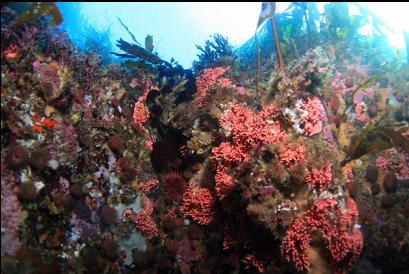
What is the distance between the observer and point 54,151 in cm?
491

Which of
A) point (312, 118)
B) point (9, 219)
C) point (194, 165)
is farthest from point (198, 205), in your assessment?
point (9, 219)

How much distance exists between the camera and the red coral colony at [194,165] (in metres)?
4.39

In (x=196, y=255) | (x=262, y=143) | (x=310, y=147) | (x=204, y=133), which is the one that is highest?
(x=204, y=133)

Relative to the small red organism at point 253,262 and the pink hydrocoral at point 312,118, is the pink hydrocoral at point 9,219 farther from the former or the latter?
the pink hydrocoral at point 312,118

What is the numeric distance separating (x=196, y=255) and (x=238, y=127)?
112 inches

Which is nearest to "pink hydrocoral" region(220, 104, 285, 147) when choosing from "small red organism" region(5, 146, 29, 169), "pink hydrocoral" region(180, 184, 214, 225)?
"pink hydrocoral" region(180, 184, 214, 225)

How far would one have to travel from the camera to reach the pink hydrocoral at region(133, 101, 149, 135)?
6.49m

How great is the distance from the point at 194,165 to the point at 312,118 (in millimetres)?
2654

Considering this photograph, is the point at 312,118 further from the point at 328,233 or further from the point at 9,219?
the point at 9,219

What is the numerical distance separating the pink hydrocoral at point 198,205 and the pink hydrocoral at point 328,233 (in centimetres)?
178

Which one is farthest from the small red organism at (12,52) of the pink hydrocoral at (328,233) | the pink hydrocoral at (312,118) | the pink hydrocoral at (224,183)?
the pink hydrocoral at (328,233)

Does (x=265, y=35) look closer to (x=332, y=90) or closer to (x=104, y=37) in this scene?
(x=332, y=90)

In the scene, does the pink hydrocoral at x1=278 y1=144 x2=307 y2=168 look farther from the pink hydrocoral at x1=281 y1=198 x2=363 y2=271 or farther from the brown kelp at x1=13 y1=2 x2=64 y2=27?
the brown kelp at x1=13 y1=2 x2=64 y2=27

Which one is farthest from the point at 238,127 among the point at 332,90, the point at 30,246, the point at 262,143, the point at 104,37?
the point at 104,37
